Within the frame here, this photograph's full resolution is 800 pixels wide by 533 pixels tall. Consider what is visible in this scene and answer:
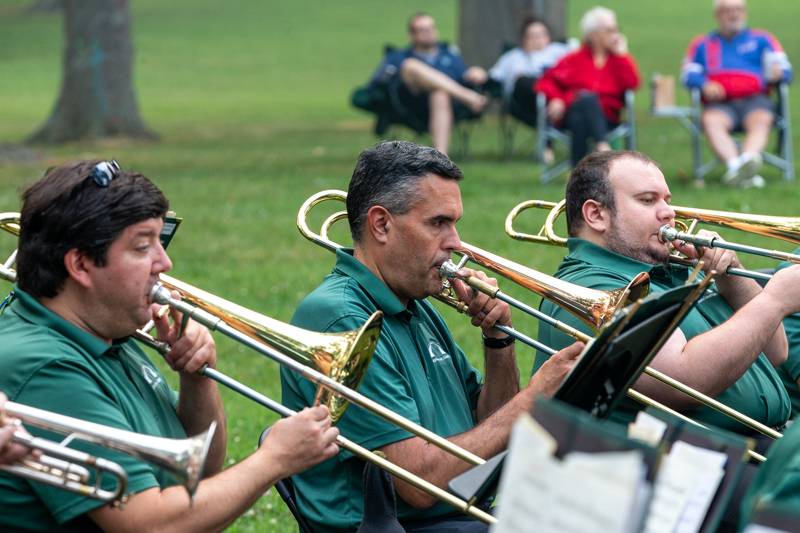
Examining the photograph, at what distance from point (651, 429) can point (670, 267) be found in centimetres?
265

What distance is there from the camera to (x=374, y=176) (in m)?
4.12

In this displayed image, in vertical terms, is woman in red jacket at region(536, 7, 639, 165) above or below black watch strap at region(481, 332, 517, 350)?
below

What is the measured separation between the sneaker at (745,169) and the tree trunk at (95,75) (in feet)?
33.8

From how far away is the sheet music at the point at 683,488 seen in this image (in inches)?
84.4

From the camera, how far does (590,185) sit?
479cm

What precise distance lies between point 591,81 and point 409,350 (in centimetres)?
932

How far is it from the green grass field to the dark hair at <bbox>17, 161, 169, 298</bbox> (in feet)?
4.71

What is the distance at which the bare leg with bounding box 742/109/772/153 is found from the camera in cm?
1220

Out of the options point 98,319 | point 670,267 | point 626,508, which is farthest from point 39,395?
point 670,267

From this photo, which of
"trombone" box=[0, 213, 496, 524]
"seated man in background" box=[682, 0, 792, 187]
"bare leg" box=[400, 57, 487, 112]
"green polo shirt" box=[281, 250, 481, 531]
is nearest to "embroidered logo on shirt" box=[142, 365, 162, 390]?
"trombone" box=[0, 213, 496, 524]

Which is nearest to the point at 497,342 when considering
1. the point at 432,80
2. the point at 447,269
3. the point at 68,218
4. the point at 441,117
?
the point at 447,269

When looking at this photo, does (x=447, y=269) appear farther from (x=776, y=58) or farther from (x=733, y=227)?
(x=776, y=58)

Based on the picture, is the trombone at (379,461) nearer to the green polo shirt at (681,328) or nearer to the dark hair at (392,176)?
the dark hair at (392,176)

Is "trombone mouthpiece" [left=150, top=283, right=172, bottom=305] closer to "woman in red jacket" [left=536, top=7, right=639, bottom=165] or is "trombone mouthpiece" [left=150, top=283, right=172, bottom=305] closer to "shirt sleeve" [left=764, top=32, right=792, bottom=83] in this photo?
"woman in red jacket" [left=536, top=7, right=639, bottom=165]
